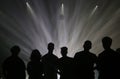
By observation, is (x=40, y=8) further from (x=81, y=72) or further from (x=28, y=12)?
(x=81, y=72)

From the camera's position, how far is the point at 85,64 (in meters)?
6.30

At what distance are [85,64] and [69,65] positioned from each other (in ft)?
1.77

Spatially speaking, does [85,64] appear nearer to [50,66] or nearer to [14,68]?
[50,66]

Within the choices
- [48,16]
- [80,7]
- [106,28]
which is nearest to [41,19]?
[48,16]

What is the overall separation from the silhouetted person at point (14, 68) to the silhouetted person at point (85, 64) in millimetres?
1518

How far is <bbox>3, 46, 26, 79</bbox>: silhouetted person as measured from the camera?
6.62 m

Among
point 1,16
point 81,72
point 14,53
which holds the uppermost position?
point 1,16

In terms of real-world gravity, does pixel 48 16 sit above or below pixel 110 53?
above

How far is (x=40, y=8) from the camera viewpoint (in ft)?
68.4

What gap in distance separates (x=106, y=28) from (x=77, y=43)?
8.83 ft

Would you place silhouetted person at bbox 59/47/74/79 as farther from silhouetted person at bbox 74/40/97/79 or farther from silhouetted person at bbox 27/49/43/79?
silhouetted person at bbox 27/49/43/79

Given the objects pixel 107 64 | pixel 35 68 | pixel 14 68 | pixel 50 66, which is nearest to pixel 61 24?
pixel 50 66

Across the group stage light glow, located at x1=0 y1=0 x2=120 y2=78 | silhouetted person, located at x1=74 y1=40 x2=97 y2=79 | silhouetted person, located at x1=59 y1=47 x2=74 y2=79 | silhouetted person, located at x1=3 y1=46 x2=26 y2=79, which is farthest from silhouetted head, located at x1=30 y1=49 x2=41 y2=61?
stage light glow, located at x1=0 y1=0 x2=120 y2=78

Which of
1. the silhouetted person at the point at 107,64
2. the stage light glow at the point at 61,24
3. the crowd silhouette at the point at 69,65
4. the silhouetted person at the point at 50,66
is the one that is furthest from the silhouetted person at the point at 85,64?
the stage light glow at the point at 61,24
